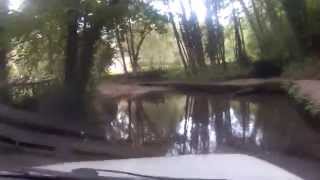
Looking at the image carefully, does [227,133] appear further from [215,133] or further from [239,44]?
[239,44]

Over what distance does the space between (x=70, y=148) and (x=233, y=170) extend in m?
4.94

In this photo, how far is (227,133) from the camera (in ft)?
33.4

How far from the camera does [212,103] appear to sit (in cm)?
1806

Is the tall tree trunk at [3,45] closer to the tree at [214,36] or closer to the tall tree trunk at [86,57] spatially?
the tall tree trunk at [86,57]

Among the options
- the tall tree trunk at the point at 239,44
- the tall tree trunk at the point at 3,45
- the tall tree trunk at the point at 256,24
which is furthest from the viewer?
the tall tree trunk at the point at 239,44

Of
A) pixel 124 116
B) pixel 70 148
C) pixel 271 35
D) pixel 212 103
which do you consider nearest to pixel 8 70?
pixel 124 116

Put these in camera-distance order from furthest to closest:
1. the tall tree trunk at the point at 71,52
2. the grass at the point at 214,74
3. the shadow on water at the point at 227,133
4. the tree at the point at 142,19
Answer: the grass at the point at 214,74 < the tree at the point at 142,19 < the tall tree trunk at the point at 71,52 < the shadow on water at the point at 227,133

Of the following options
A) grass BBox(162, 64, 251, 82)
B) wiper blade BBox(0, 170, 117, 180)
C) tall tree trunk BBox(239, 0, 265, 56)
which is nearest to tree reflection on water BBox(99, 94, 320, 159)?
wiper blade BBox(0, 170, 117, 180)

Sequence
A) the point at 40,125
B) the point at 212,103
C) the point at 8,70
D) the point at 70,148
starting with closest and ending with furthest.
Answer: the point at 70,148, the point at 40,125, the point at 8,70, the point at 212,103

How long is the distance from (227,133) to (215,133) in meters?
0.22

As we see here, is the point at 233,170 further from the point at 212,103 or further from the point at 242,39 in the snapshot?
the point at 242,39

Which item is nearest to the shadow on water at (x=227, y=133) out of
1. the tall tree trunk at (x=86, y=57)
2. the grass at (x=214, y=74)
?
the tall tree trunk at (x=86, y=57)

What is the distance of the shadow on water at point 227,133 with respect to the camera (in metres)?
8.07

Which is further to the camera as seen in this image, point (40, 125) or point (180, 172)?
point (40, 125)
